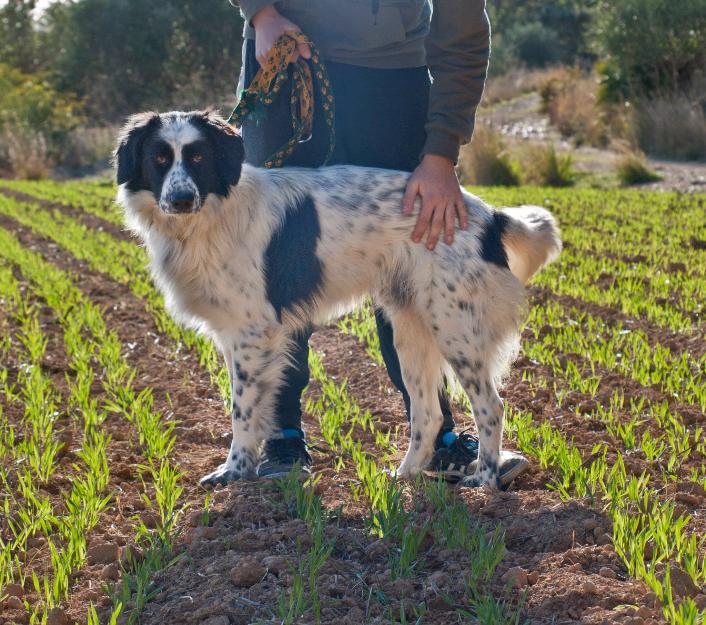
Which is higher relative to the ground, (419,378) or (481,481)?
(419,378)

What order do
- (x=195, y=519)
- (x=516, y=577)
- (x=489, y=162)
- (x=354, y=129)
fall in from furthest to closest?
(x=489, y=162) → (x=354, y=129) → (x=195, y=519) → (x=516, y=577)

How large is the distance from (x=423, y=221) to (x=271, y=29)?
0.96 metres

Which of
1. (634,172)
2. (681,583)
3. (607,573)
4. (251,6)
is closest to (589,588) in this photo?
(607,573)

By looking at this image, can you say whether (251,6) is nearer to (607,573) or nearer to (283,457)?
(283,457)

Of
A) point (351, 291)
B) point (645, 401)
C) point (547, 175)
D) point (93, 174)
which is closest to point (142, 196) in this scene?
point (351, 291)

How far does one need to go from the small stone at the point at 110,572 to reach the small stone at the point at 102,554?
0.33 feet

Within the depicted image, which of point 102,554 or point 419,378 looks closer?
point 102,554

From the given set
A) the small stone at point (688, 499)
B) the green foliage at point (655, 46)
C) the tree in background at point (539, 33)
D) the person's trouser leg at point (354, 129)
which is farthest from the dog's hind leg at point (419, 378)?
the tree in background at point (539, 33)

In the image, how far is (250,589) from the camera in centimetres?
279

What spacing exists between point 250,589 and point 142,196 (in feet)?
5.64

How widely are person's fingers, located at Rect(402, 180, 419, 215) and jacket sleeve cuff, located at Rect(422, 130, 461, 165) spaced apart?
0.15 m

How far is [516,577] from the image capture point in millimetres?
2789

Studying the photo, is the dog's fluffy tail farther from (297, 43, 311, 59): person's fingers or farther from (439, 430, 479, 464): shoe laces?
(297, 43, 311, 59): person's fingers

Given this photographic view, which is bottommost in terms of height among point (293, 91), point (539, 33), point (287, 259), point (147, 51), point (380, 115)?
point (287, 259)
